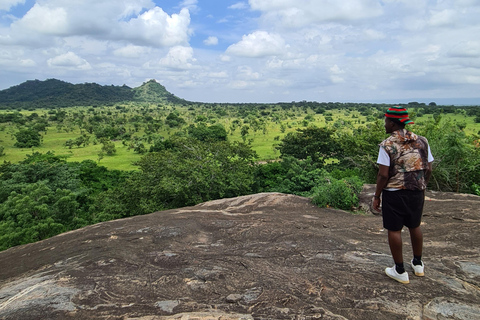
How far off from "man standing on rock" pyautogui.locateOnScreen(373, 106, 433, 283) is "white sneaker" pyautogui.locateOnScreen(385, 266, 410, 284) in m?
0.01

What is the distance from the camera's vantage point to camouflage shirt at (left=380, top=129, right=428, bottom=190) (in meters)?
4.01

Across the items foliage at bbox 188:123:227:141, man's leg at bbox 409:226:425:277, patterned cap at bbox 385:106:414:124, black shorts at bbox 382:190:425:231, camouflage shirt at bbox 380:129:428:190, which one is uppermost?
patterned cap at bbox 385:106:414:124

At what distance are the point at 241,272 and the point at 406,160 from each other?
283cm

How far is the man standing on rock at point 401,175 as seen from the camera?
402 cm

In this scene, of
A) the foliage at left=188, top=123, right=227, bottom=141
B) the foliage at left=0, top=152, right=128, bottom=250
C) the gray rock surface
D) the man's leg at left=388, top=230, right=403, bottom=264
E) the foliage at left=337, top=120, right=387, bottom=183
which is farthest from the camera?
the foliage at left=188, top=123, right=227, bottom=141

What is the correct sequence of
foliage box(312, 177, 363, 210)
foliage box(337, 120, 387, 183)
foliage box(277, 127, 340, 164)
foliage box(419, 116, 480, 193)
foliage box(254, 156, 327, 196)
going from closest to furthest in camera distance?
foliage box(312, 177, 363, 210)
foliage box(419, 116, 480, 193)
foliage box(337, 120, 387, 183)
foliage box(254, 156, 327, 196)
foliage box(277, 127, 340, 164)

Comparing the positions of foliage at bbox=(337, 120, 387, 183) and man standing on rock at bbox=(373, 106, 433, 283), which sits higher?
man standing on rock at bbox=(373, 106, 433, 283)

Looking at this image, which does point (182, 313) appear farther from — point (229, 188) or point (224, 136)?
point (224, 136)

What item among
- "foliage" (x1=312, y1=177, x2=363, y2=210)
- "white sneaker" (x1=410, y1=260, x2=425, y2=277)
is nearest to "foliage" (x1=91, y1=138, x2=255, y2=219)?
"foliage" (x1=312, y1=177, x2=363, y2=210)

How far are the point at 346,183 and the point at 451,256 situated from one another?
5160 mm

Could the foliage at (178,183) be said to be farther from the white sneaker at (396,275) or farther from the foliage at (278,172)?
the white sneaker at (396,275)

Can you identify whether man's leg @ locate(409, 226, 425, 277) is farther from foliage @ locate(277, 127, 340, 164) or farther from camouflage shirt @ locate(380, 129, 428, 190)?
foliage @ locate(277, 127, 340, 164)

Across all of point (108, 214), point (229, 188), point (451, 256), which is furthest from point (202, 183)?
point (451, 256)

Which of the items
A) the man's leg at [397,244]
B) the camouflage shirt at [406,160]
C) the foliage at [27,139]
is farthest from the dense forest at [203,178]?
the foliage at [27,139]
